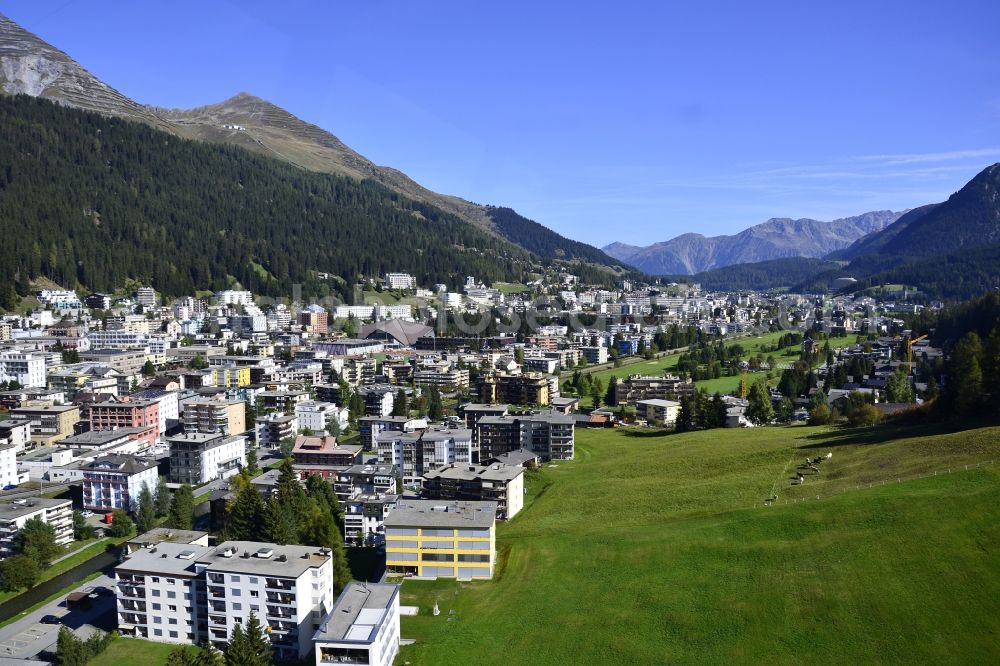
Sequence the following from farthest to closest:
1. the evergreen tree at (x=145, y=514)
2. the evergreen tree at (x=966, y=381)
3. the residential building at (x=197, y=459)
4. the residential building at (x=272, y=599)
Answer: the residential building at (x=197, y=459)
the evergreen tree at (x=966, y=381)
the evergreen tree at (x=145, y=514)
the residential building at (x=272, y=599)

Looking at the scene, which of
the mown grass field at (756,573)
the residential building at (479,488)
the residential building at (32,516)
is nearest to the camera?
A: the mown grass field at (756,573)

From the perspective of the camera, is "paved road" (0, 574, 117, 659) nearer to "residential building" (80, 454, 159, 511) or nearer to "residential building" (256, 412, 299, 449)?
"residential building" (80, 454, 159, 511)

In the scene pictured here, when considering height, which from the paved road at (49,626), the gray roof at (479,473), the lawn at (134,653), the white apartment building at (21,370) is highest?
the white apartment building at (21,370)

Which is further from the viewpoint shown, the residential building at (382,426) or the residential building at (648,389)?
the residential building at (648,389)

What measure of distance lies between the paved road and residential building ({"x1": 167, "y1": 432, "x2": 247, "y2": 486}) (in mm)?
11590

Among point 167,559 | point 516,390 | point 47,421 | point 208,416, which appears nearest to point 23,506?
point 167,559

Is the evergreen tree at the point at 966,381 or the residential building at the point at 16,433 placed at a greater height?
the evergreen tree at the point at 966,381

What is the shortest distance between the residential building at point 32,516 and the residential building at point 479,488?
41.1ft

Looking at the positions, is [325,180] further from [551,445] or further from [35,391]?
[551,445]

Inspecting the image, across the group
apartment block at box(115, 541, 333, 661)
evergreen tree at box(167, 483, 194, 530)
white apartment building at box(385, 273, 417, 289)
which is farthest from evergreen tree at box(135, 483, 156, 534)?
white apartment building at box(385, 273, 417, 289)

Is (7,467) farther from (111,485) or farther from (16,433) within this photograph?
(16,433)

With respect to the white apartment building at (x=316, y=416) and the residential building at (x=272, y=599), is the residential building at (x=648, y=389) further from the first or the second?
the residential building at (x=272, y=599)

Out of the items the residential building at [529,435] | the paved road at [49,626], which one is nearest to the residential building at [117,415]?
the residential building at [529,435]

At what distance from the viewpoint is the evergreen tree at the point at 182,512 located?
28891 millimetres
